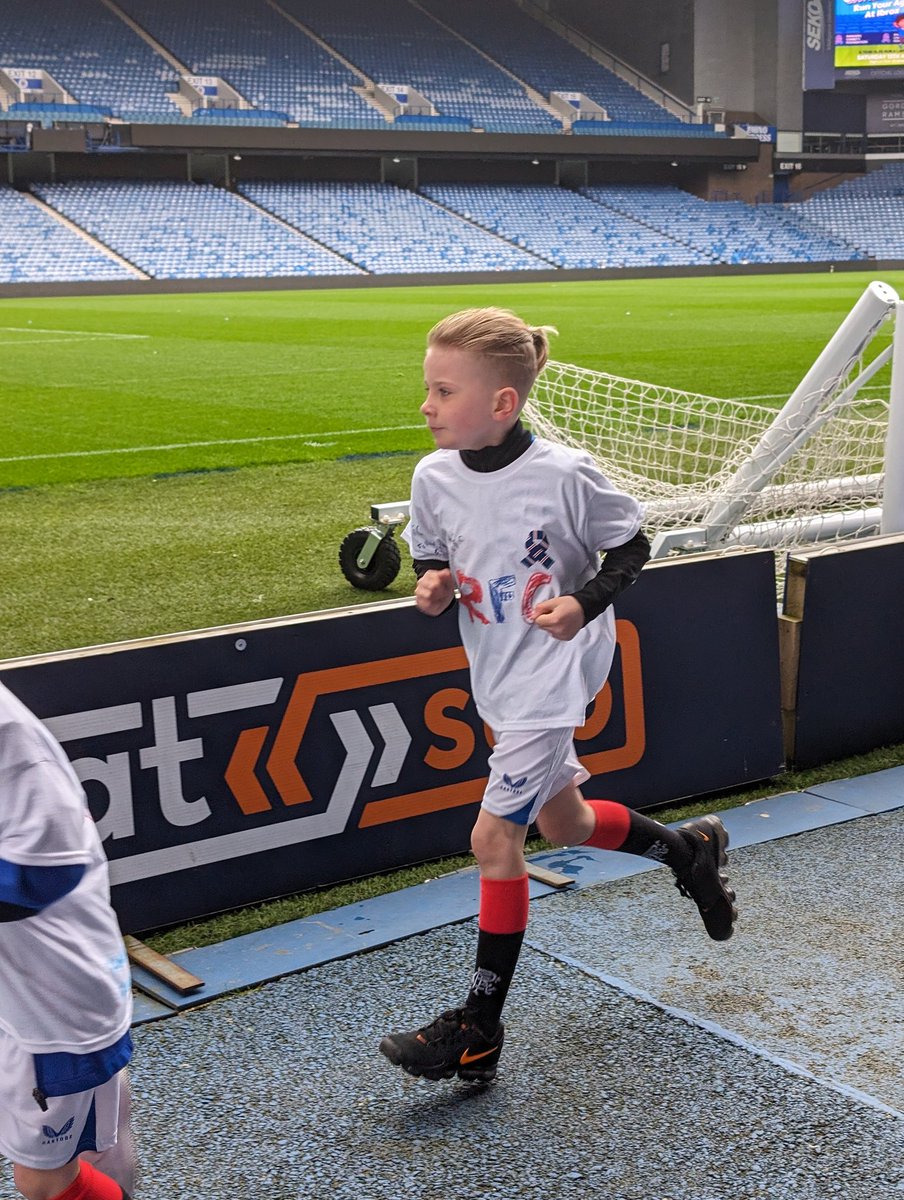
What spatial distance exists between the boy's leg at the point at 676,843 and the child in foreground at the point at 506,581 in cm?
28

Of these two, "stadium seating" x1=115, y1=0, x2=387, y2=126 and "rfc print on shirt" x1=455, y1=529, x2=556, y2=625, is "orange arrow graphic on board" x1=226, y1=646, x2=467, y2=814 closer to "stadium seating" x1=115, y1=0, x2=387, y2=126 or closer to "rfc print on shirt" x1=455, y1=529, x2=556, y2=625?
"rfc print on shirt" x1=455, y1=529, x2=556, y2=625

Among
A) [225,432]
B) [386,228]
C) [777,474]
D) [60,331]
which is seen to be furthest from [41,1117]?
[386,228]

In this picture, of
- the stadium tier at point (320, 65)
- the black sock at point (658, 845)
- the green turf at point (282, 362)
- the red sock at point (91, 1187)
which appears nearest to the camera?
the red sock at point (91, 1187)

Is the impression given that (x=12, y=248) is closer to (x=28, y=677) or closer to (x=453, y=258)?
(x=453, y=258)

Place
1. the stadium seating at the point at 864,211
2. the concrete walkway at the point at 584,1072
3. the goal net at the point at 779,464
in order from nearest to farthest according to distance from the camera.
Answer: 1. the concrete walkway at the point at 584,1072
2. the goal net at the point at 779,464
3. the stadium seating at the point at 864,211

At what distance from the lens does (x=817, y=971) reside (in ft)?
11.3

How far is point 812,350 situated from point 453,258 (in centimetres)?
2942

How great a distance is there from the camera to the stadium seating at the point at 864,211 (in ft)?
199

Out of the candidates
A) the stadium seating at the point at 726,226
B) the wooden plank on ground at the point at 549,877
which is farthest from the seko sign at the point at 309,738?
the stadium seating at the point at 726,226

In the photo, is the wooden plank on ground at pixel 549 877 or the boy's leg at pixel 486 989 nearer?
the boy's leg at pixel 486 989

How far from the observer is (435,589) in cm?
300

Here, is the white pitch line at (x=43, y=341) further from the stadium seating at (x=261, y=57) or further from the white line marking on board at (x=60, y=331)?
the stadium seating at (x=261, y=57)

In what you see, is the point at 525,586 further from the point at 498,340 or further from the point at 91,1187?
the point at 91,1187

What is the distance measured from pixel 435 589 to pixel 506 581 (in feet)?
0.54
